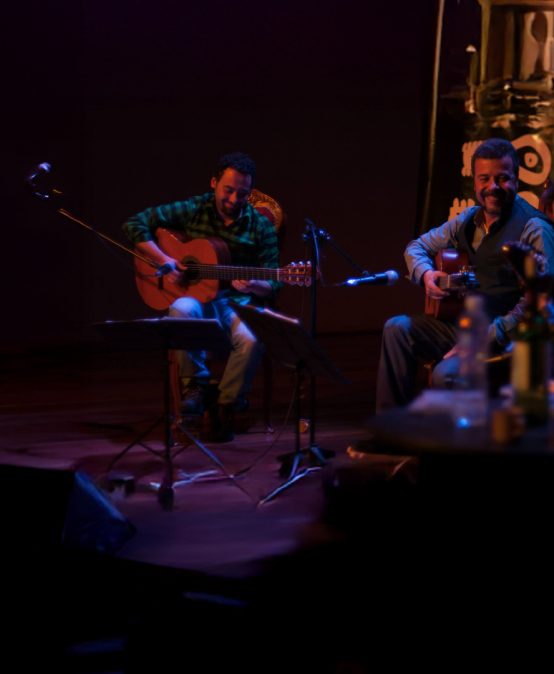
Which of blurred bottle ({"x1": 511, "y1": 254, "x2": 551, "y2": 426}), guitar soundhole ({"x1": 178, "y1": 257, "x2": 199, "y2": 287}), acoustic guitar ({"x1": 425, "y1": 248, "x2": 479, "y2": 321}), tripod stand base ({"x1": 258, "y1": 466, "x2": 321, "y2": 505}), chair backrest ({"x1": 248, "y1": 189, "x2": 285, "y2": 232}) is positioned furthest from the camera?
chair backrest ({"x1": 248, "y1": 189, "x2": 285, "y2": 232})

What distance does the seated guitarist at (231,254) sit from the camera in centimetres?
564

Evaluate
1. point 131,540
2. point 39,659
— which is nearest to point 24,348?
point 131,540

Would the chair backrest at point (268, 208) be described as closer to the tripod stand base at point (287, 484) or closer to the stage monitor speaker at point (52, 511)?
the tripod stand base at point (287, 484)

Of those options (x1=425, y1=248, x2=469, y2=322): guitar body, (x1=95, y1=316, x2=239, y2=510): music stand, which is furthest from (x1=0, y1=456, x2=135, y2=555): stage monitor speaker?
(x1=425, y1=248, x2=469, y2=322): guitar body

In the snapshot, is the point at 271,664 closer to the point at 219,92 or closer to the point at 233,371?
the point at 233,371

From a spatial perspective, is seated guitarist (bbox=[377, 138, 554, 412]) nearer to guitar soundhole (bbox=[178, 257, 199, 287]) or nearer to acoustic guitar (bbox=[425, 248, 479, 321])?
acoustic guitar (bbox=[425, 248, 479, 321])

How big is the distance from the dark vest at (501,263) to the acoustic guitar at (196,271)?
1059mm

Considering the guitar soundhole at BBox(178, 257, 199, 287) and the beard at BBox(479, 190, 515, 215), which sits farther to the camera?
the guitar soundhole at BBox(178, 257, 199, 287)

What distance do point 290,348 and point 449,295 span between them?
43.2 inches

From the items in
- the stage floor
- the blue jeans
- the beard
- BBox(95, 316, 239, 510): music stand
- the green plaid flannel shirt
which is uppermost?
the beard

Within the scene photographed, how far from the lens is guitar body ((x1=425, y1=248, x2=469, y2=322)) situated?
509 centimetres

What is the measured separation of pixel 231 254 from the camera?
5809mm

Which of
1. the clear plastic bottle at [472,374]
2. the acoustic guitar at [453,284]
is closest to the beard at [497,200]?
the acoustic guitar at [453,284]

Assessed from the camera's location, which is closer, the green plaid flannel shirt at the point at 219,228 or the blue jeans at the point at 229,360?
the blue jeans at the point at 229,360
